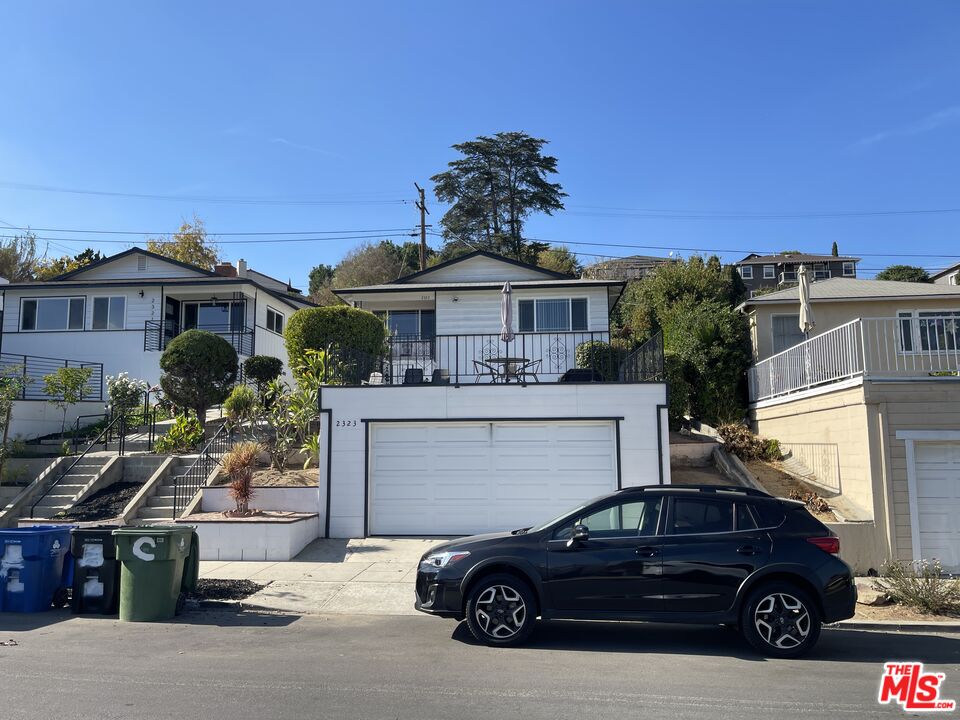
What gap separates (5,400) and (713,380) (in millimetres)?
17240

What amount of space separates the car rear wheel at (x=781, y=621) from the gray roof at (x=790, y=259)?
53.6 metres

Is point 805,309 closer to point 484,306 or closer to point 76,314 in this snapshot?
point 484,306

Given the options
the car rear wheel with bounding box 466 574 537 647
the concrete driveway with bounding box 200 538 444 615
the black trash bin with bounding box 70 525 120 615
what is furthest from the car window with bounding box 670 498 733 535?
the black trash bin with bounding box 70 525 120 615

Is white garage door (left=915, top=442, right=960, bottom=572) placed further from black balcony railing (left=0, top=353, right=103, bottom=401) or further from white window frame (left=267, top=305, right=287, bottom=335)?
black balcony railing (left=0, top=353, right=103, bottom=401)

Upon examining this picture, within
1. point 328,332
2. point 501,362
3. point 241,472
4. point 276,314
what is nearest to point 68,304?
point 276,314

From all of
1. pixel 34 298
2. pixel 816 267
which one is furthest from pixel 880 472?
pixel 816 267

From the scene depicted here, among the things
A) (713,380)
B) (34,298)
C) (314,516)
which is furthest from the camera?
(34,298)

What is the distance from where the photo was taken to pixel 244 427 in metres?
17.2

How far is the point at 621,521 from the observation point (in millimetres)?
7121

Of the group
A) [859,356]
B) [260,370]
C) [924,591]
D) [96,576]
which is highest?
[260,370]

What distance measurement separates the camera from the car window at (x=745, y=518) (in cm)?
698

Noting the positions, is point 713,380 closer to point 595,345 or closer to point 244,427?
point 595,345

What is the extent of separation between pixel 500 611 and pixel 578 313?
14140 mm

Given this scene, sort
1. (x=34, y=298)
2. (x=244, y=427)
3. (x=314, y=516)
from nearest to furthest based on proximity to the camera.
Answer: (x=314, y=516) → (x=244, y=427) → (x=34, y=298)
